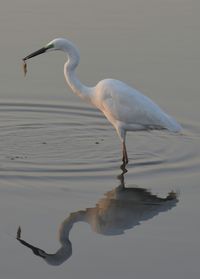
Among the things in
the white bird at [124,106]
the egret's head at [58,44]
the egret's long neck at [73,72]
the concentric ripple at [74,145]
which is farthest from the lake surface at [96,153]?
the egret's head at [58,44]

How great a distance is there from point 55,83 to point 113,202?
444cm

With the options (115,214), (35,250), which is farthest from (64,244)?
(115,214)

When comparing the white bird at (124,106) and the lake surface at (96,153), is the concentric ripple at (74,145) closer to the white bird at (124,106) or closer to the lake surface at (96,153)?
the lake surface at (96,153)

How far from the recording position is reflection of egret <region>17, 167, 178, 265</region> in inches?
294

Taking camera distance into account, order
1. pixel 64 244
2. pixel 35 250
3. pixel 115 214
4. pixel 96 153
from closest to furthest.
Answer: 1. pixel 35 250
2. pixel 64 244
3. pixel 115 214
4. pixel 96 153

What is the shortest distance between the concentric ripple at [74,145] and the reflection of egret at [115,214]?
27.5 inches

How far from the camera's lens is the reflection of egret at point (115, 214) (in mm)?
7460

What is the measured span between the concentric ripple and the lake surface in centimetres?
1

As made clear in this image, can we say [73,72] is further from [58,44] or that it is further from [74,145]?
[74,145]

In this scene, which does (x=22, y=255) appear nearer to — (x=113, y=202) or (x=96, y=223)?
(x=96, y=223)

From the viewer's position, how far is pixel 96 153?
10.4m

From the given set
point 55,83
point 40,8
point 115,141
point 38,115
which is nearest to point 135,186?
point 115,141

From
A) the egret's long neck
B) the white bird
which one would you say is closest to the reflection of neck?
the white bird

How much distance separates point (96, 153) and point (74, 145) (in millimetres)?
448
